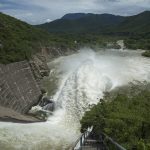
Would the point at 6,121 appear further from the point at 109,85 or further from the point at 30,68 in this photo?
the point at 30,68

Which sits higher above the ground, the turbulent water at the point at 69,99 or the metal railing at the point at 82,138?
the metal railing at the point at 82,138

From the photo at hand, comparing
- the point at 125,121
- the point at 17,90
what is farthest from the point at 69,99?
the point at 125,121

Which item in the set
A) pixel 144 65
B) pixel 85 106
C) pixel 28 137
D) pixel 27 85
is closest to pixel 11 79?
pixel 27 85

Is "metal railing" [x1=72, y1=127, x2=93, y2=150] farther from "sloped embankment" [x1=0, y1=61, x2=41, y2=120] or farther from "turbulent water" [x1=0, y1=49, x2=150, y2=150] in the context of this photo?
"sloped embankment" [x1=0, y1=61, x2=41, y2=120]

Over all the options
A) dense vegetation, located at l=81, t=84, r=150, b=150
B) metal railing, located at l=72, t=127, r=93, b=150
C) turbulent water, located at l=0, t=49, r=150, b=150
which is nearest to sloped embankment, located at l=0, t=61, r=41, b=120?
turbulent water, located at l=0, t=49, r=150, b=150

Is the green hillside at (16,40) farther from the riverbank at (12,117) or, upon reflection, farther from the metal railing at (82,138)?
the metal railing at (82,138)

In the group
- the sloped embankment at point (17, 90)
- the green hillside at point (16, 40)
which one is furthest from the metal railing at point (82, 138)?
the green hillside at point (16, 40)

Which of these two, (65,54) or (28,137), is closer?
(28,137)
